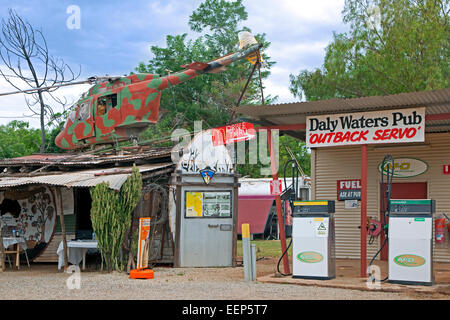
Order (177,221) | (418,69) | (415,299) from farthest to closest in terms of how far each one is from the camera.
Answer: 1. (418,69)
2. (177,221)
3. (415,299)

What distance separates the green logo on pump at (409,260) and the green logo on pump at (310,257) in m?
1.31

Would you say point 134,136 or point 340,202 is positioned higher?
point 134,136

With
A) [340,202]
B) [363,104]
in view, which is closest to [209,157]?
[340,202]

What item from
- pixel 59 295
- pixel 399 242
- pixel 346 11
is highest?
pixel 346 11

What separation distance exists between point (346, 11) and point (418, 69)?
176 inches

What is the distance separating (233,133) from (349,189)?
12.5ft

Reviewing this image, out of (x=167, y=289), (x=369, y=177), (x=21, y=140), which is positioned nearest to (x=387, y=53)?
(x=369, y=177)

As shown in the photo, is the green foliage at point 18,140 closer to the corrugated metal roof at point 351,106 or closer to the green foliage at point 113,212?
the green foliage at point 113,212

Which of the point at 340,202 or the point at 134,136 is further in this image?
the point at 134,136

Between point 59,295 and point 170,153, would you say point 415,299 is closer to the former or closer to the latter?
point 59,295

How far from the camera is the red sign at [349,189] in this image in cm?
1482

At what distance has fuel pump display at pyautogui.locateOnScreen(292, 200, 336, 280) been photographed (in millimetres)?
10055

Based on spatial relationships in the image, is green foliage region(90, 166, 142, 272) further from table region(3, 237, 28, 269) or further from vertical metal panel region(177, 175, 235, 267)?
table region(3, 237, 28, 269)

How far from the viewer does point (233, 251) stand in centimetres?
1370
